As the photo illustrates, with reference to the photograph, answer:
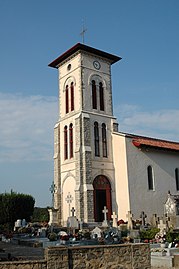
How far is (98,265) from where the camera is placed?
9.04 m

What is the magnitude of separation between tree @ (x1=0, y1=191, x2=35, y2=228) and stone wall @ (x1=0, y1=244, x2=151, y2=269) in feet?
92.7

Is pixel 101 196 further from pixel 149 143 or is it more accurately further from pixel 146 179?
pixel 149 143

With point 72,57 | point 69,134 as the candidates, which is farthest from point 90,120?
point 72,57

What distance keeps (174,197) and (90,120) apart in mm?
10548

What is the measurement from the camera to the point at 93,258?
9008mm

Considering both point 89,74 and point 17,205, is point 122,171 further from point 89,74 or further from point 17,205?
point 17,205

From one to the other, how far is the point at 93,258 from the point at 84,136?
19617mm

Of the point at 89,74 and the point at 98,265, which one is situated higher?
the point at 89,74

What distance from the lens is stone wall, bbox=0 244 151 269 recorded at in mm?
8312

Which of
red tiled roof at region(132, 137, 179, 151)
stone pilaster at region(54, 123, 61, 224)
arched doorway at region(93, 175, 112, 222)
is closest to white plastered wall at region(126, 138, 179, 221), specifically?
red tiled roof at region(132, 137, 179, 151)

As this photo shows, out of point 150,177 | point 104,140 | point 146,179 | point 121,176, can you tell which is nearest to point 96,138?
point 104,140

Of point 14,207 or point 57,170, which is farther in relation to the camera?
point 14,207

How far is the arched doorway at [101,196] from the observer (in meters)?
28.2

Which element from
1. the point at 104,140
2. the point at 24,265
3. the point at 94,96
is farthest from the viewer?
the point at 94,96
